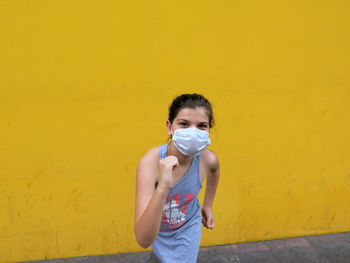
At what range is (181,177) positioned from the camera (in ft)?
6.36

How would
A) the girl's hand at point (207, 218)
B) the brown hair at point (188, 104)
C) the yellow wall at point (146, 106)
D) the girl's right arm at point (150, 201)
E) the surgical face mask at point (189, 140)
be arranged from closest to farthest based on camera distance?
the girl's right arm at point (150, 201) < the surgical face mask at point (189, 140) < the brown hair at point (188, 104) < the girl's hand at point (207, 218) < the yellow wall at point (146, 106)

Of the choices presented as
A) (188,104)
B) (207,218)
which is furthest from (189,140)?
(207,218)

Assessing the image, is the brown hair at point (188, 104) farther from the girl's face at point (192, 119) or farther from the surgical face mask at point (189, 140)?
the surgical face mask at point (189, 140)

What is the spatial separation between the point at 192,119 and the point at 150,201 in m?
0.51

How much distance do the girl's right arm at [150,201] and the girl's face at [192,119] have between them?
0.28 metres

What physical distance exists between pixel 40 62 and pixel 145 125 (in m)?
0.96

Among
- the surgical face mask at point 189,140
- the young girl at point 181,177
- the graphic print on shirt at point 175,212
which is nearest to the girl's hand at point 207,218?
the young girl at point 181,177

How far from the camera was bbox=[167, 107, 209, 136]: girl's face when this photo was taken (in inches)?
72.5

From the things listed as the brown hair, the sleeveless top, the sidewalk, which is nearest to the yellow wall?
the sidewalk

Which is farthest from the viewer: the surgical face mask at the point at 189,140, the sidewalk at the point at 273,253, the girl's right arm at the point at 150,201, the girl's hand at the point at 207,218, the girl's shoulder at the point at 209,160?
the sidewalk at the point at 273,253

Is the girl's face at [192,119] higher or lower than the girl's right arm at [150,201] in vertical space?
higher

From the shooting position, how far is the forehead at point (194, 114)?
184 cm

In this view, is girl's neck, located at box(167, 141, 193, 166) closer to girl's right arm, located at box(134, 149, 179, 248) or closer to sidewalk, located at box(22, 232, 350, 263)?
girl's right arm, located at box(134, 149, 179, 248)

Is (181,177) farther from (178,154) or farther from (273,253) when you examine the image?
(273,253)
